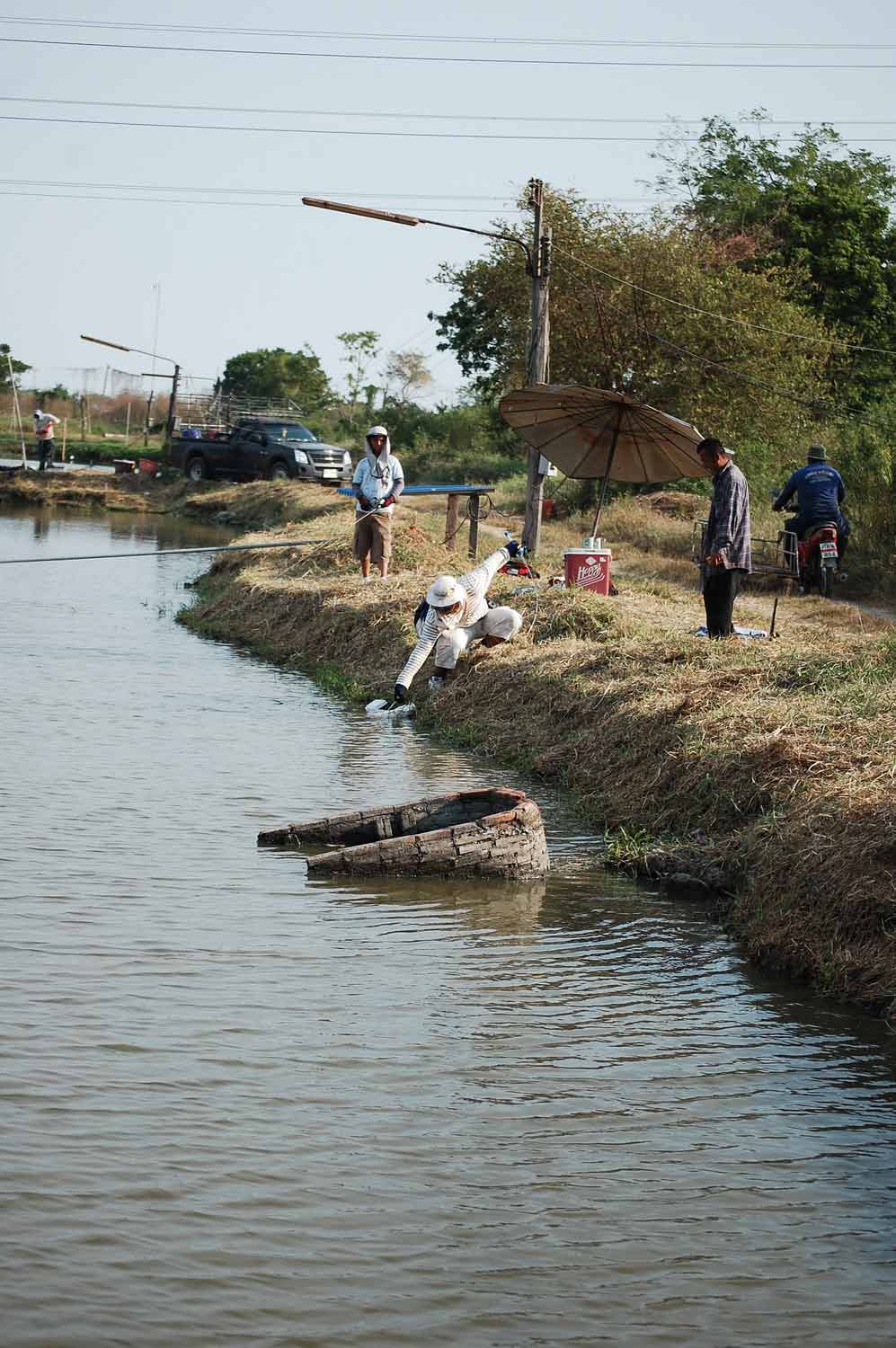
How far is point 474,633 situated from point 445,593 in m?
1.04

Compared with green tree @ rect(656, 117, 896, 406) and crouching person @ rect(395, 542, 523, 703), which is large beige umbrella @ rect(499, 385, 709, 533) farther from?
green tree @ rect(656, 117, 896, 406)

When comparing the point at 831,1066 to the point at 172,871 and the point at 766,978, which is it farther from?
the point at 172,871

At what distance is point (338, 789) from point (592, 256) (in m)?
22.8

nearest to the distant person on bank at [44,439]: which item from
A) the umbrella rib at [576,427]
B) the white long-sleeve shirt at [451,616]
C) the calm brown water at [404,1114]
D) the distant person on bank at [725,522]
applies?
the umbrella rib at [576,427]

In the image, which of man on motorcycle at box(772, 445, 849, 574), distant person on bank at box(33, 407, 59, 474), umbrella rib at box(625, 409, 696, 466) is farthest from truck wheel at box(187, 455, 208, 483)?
umbrella rib at box(625, 409, 696, 466)

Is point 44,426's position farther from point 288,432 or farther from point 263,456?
point 288,432

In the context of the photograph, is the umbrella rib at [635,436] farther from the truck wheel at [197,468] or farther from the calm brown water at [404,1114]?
the truck wheel at [197,468]

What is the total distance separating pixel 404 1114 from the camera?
5520mm

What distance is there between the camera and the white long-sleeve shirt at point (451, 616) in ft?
44.9

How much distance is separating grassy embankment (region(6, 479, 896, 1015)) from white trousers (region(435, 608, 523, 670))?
0.64 ft

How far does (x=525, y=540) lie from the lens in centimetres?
2116

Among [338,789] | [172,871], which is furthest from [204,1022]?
[338,789]

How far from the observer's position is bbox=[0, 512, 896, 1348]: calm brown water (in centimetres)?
435

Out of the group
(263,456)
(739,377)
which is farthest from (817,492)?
(263,456)
